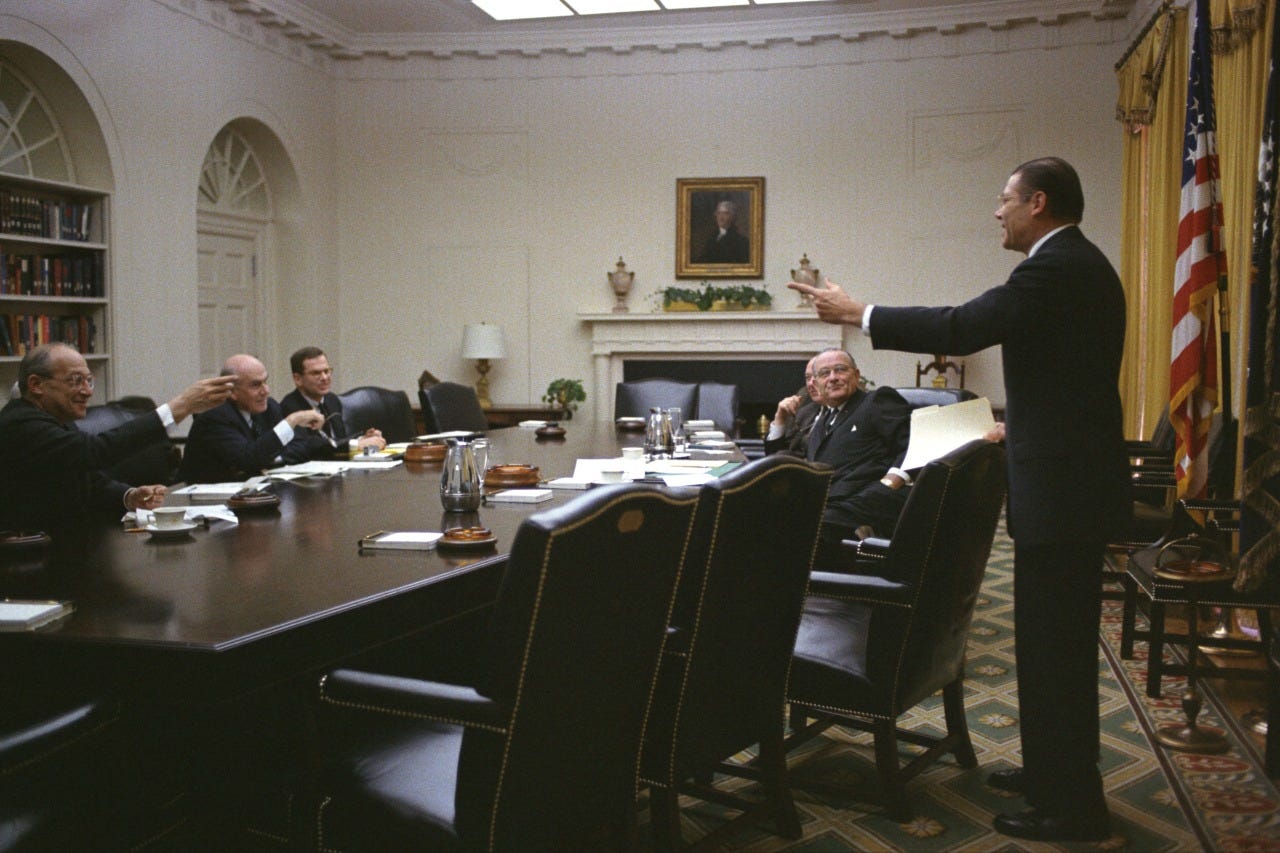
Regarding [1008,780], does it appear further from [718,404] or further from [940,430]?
[718,404]

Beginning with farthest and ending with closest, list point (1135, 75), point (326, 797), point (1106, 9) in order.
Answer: point (1106, 9)
point (1135, 75)
point (326, 797)

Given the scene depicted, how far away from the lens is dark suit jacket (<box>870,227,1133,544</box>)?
2.83 metres

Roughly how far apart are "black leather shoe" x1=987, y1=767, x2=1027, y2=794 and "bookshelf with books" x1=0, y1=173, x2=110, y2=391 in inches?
235

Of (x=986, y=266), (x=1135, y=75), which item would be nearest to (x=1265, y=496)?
(x=1135, y=75)

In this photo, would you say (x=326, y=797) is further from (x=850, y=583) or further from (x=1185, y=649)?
(x=1185, y=649)

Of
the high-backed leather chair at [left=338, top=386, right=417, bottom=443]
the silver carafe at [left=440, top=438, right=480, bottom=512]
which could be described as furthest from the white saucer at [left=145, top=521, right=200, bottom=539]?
the high-backed leather chair at [left=338, top=386, right=417, bottom=443]

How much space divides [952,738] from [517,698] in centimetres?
198

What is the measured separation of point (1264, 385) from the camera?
449 centimetres

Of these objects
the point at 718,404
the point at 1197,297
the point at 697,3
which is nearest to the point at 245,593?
the point at 1197,297

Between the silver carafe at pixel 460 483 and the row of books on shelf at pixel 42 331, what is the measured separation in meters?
4.83

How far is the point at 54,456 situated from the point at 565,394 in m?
6.67

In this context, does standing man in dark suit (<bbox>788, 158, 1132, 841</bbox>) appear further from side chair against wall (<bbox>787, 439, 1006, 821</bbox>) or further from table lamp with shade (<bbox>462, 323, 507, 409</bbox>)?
table lamp with shade (<bbox>462, 323, 507, 409</bbox>)

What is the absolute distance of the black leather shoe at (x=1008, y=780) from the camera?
3297 millimetres

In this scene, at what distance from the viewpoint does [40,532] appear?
289 centimetres
